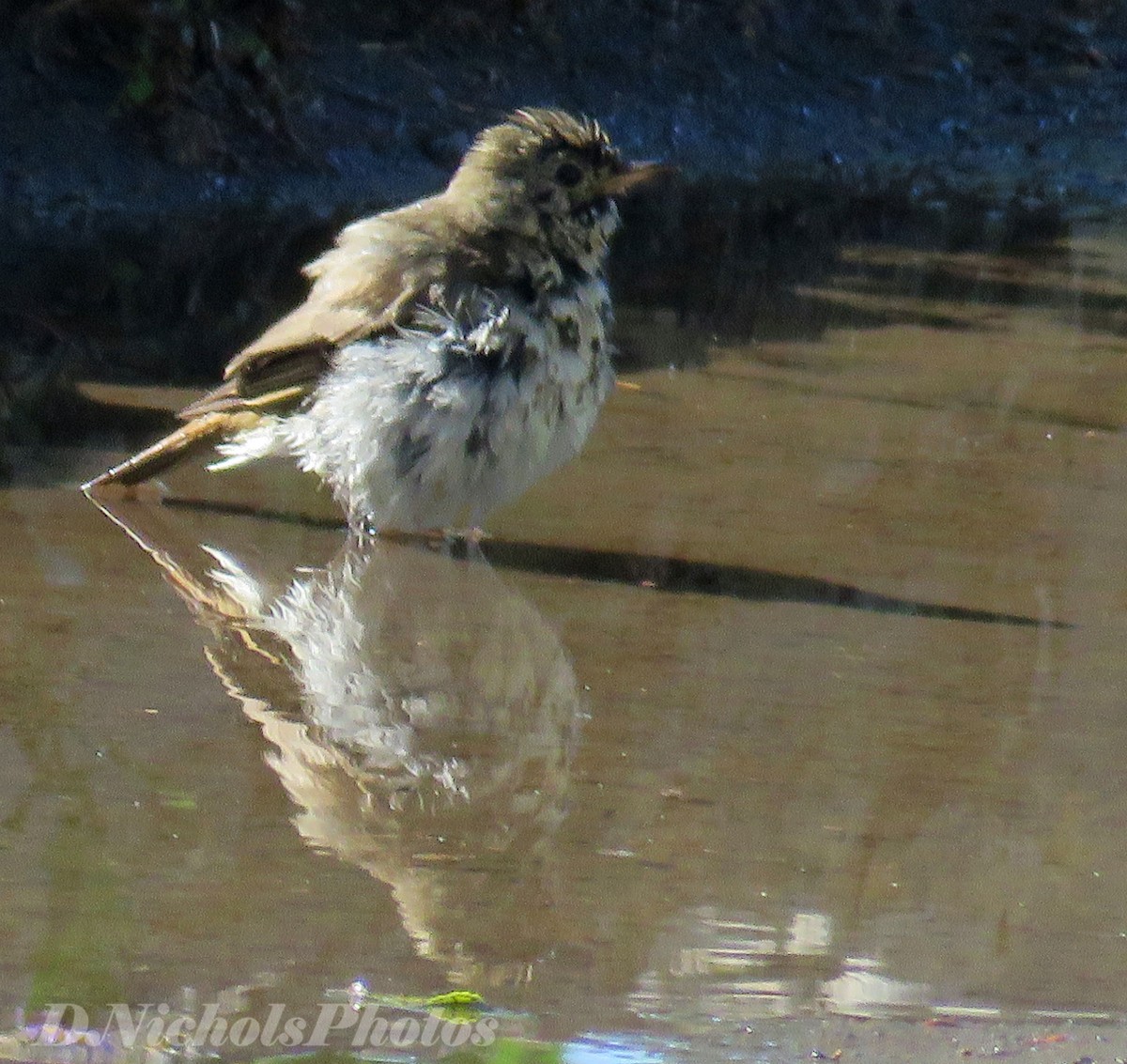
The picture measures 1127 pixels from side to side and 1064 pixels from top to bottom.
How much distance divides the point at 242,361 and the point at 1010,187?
5.75 meters

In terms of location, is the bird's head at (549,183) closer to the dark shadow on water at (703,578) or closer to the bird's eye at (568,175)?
the bird's eye at (568,175)

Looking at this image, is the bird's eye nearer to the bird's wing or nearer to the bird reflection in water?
the bird's wing

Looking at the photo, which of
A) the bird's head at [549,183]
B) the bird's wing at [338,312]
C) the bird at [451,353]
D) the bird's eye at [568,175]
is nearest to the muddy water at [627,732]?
the bird at [451,353]

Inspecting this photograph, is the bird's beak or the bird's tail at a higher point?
the bird's beak

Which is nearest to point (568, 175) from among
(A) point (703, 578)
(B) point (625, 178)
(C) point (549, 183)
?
(C) point (549, 183)

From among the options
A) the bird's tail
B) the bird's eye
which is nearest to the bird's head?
the bird's eye

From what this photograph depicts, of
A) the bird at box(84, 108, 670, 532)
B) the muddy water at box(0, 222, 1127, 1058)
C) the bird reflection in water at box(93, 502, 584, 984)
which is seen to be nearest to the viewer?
the muddy water at box(0, 222, 1127, 1058)

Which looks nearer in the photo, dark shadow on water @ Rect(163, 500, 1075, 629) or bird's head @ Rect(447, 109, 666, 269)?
dark shadow on water @ Rect(163, 500, 1075, 629)

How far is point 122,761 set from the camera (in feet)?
13.6

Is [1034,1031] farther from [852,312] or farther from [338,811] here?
[852,312]

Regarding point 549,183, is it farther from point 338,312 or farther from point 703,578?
point 703,578

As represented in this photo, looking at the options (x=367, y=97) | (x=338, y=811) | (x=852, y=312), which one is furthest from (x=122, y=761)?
(x=367, y=97)

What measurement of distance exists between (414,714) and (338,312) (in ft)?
5.30

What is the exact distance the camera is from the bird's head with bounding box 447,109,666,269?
577 cm
